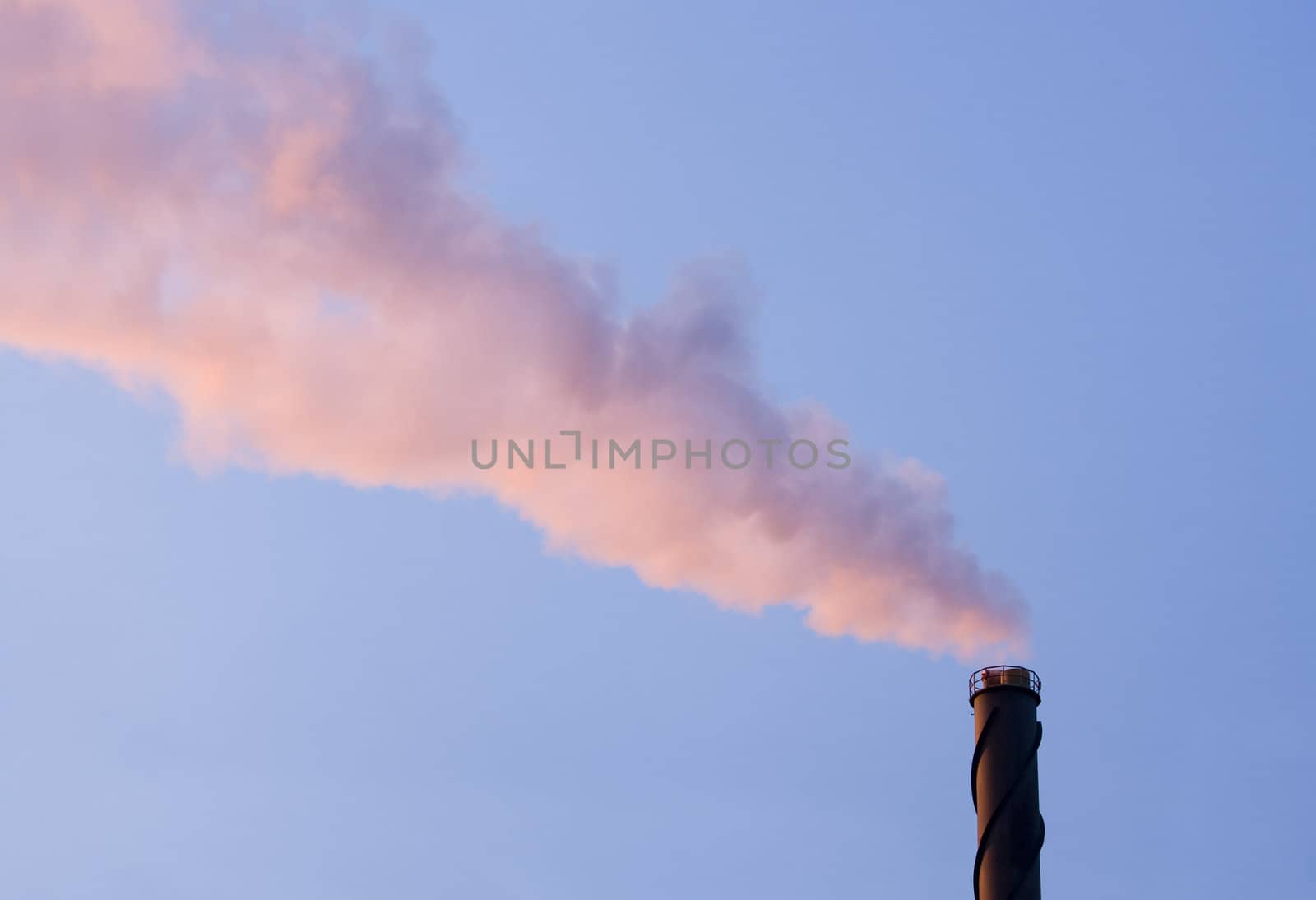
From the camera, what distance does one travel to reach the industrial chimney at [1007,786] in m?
41.8

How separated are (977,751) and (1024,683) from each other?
6.28 feet

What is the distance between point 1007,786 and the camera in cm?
4234

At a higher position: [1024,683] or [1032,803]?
[1024,683]

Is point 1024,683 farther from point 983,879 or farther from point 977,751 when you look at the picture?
point 983,879

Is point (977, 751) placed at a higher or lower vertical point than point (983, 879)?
higher

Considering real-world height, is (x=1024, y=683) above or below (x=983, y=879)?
above

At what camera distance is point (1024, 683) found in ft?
143

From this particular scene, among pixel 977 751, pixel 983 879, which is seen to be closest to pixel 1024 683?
pixel 977 751

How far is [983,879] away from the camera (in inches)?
1652

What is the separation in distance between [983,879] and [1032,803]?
201 cm

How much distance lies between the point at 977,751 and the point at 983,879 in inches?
114

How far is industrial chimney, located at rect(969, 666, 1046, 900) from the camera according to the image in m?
41.8
